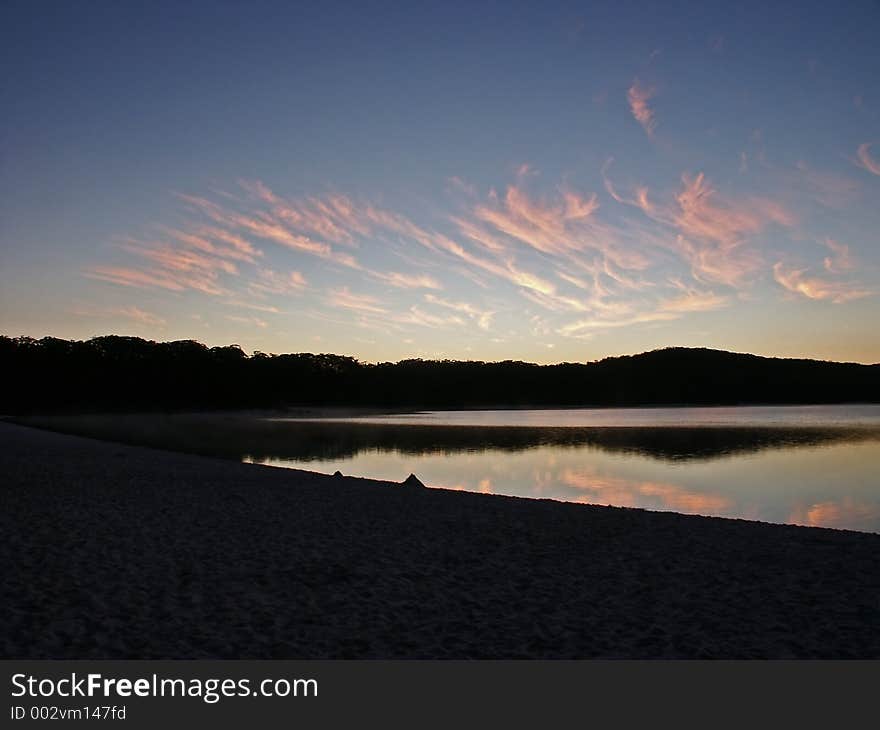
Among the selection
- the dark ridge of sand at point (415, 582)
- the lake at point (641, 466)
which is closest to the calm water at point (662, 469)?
the lake at point (641, 466)

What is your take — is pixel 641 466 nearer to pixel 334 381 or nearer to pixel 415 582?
pixel 415 582

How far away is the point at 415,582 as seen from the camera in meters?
8.76

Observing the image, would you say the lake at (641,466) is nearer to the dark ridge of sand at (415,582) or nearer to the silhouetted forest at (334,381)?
the dark ridge of sand at (415,582)

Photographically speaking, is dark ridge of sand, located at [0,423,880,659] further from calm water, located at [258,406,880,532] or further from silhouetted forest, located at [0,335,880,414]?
silhouetted forest, located at [0,335,880,414]

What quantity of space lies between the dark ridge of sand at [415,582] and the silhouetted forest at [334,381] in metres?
109

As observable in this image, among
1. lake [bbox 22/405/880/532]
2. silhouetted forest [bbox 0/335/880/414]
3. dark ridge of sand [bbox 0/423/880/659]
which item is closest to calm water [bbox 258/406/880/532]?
lake [bbox 22/405/880/532]

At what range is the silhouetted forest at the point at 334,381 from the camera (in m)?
124

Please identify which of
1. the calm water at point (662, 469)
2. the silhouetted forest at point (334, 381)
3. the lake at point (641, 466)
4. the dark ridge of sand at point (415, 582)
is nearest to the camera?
the dark ridge of sand at point (415, 582)

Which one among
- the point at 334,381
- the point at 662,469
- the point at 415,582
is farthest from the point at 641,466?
the point at 334,381

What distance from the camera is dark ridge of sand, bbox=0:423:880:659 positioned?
21.2 ft

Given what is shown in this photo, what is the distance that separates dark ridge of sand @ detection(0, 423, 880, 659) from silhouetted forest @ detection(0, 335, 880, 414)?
357ft

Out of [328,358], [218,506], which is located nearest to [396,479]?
[218,506]
